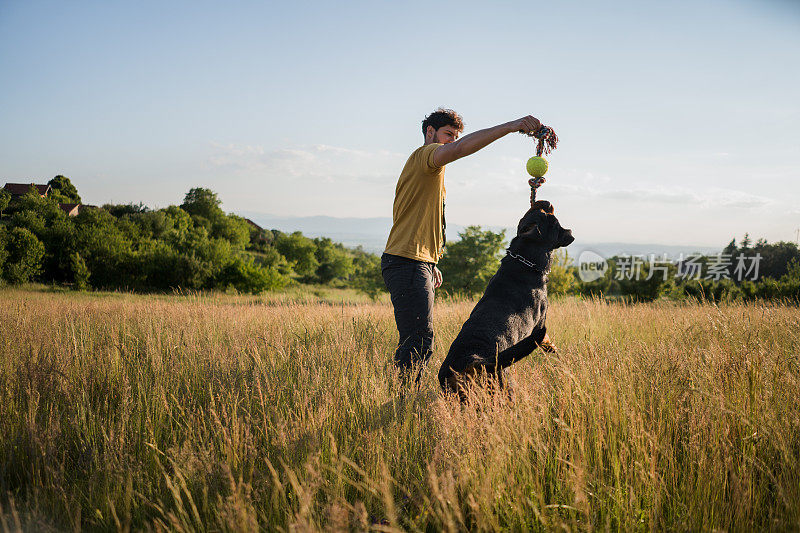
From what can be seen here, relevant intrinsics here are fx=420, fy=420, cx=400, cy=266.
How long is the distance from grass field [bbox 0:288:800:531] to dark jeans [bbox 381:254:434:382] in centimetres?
22

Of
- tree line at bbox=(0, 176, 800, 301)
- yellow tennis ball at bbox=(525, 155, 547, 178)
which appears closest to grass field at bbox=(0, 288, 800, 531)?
yellow tennis ball at bbox=(525, 155, 547, 178)

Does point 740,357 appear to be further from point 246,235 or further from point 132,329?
point 246,235

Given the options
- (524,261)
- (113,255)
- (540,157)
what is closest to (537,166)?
(540,157)

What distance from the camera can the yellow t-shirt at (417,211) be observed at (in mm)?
3088

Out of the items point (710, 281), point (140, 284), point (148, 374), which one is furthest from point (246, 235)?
point (148, 374)

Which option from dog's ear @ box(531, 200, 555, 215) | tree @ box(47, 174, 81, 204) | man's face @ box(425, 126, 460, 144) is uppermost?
tree @ box(47, 174, 81, 204)

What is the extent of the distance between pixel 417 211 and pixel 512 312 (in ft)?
3.48

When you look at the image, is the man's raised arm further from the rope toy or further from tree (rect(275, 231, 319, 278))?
tree (rect(275, 231, 319, 278))

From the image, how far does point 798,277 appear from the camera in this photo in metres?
14.5

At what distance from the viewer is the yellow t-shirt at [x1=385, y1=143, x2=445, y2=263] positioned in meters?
3.09

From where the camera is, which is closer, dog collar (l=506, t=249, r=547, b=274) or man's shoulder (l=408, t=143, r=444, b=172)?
dog collar (l=506, t=249, r=547, b=274)

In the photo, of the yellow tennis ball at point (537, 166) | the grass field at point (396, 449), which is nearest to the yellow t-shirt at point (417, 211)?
the yellow tennis ball at point (537, 166)

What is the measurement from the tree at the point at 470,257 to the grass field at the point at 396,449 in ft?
42.6

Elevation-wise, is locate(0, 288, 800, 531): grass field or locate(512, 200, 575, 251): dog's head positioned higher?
locate(512, 200, 575, 251): dog's head
